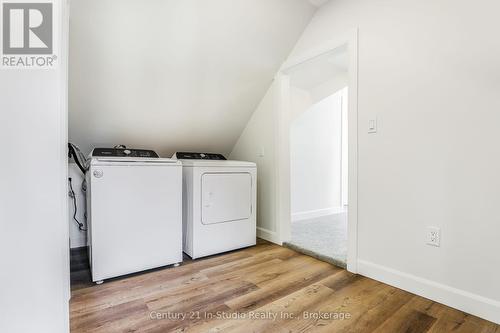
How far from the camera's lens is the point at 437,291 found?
1492 millimetres

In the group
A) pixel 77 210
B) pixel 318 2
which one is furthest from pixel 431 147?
pixel 77 210

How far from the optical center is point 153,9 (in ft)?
5.66

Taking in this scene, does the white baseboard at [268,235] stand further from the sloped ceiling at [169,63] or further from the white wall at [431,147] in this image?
the sloped ceiling at [169,63]

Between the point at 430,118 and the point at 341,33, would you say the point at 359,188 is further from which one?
the point at 341,33

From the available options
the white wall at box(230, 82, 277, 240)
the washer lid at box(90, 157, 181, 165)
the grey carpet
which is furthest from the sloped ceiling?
the grey carpet

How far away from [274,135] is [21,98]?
2044mm

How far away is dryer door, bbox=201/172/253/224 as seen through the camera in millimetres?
2191

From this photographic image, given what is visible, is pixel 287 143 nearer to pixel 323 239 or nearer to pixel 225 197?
pixel 225 197

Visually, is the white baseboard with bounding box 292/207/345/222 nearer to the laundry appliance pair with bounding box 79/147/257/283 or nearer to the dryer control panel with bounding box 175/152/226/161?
the laundry appliance pair with bounding box 79/147/257/283

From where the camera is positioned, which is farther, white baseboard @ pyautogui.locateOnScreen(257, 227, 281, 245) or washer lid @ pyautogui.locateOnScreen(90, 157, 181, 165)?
white baseboard @ pyautogui.locateOnScreen(257, 227, 281, 245)

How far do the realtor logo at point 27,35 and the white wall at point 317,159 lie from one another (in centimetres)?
272

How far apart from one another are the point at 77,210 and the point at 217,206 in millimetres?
1423

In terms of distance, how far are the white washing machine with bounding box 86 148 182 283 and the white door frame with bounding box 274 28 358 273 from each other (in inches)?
40.1

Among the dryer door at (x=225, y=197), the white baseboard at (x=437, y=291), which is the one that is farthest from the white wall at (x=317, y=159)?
the white baseboard at (x=437, y=291)
